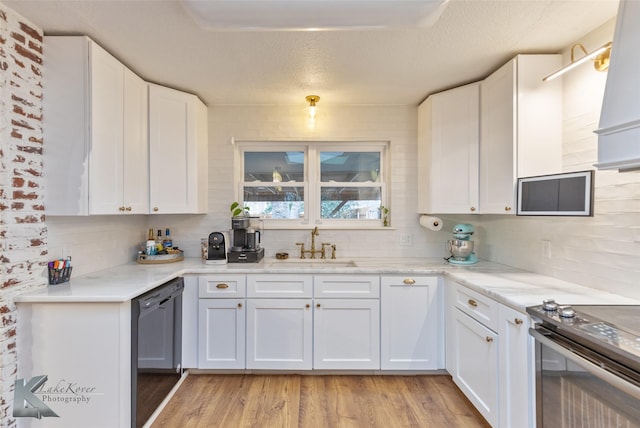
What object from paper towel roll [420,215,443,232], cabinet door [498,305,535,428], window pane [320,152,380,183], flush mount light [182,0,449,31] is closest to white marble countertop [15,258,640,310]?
cabinet door [498,305,535,428]

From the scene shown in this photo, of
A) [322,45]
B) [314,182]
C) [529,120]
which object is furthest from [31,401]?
[529,120]

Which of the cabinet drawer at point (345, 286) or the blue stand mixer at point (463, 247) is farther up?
the blue stand mixer at point (463, 247)

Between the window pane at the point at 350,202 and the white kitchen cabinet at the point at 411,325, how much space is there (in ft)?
3.01

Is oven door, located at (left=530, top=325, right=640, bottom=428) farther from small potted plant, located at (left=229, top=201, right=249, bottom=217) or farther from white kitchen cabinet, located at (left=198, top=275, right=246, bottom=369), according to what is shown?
small potted plant, located at (left=229, top=201, right=249, bottom=217)

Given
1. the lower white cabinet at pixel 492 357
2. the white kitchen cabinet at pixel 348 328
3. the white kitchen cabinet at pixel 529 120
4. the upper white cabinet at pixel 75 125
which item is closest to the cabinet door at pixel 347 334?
the white kitchen cabinet at pixel 348 328

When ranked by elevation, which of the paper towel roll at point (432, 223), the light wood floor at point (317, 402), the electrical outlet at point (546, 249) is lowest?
the light wood floor at point (317, 402)

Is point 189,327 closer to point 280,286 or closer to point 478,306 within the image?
point 280,286

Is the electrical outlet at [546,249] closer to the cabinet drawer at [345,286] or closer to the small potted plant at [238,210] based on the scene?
the cabinet drawer at [345,286]

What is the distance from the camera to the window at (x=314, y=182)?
3.12m

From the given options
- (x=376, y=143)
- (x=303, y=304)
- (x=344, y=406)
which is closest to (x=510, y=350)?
(x=344, y=406)

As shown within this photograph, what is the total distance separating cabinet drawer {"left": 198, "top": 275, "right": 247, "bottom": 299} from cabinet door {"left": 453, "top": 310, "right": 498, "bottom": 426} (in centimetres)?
167

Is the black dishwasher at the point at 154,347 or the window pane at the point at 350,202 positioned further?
the window pane at the point at 350,202

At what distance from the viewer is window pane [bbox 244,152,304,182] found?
315cm

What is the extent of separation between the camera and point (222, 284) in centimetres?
244
